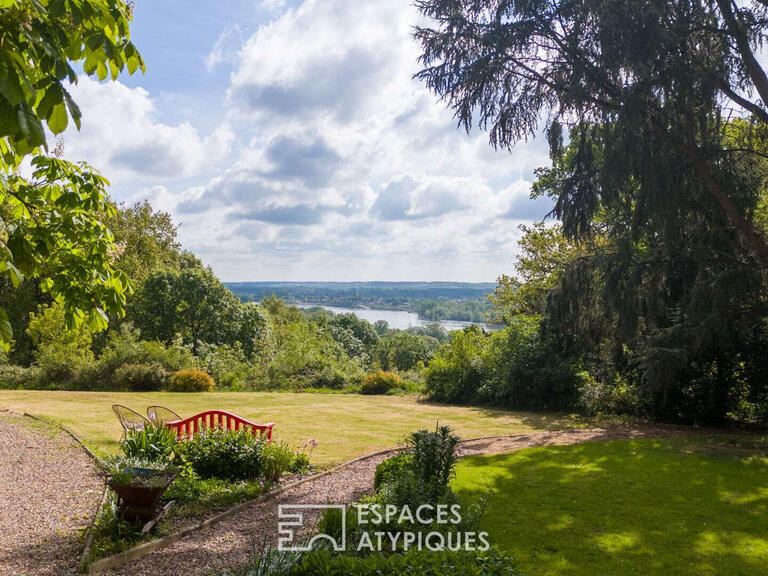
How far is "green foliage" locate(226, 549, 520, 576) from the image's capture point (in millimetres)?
3318

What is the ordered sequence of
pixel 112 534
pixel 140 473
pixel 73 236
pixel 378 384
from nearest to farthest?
pixel 73 236
pixel 112 534
pixel 140 473
pixel 378 384

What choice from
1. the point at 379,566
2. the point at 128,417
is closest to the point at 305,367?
the point at 128,417

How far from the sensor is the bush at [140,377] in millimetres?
17859

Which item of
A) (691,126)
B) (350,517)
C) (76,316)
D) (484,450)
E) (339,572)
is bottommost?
(484,450)

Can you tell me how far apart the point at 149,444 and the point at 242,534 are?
82.5 inches

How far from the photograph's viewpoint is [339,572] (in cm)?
331

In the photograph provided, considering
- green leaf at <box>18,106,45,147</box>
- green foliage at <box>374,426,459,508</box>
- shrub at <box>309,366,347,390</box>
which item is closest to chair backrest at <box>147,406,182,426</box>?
green foliage at <box>374,426,459,508</box>

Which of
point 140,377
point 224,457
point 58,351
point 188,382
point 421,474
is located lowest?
point 188,382

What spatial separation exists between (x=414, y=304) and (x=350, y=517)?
491 feet

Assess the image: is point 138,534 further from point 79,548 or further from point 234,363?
point 234,363

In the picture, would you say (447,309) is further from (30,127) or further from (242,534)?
(30,127)

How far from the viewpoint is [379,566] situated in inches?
133

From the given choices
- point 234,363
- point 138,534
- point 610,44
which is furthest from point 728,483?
point 234,363

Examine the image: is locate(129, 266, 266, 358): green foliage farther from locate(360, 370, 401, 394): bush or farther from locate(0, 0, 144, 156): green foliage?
locate(0, 0, 144, 156): green foliage
